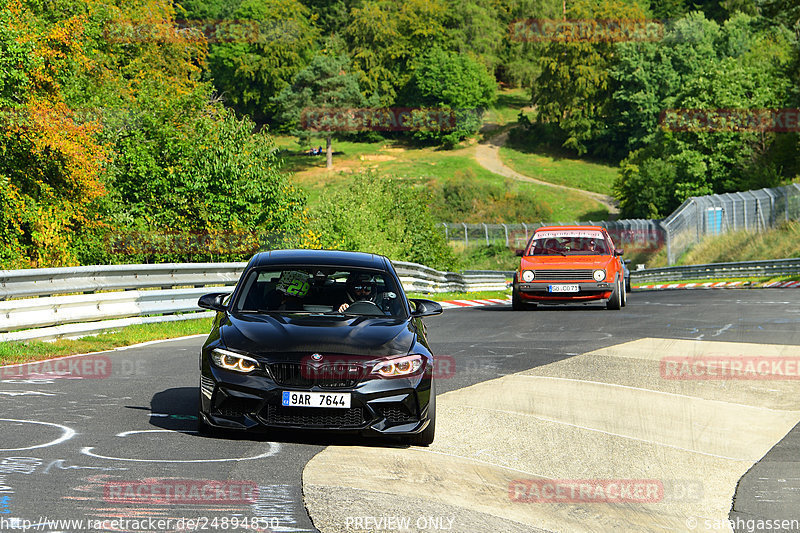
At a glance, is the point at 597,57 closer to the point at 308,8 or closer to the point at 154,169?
the point at 308,8

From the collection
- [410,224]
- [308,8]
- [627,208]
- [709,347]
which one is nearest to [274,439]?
[709,347]

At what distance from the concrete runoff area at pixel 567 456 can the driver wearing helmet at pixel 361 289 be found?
44.8 inches

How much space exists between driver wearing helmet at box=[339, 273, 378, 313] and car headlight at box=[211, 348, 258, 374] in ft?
4.83

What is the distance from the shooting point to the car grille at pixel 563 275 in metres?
21.2

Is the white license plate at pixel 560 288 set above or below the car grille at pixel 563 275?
below

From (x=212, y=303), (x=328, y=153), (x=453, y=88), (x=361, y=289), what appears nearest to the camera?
(x=212, y=303)

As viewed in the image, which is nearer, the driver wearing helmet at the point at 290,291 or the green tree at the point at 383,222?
the driver wearing helmet at the point at 290,291

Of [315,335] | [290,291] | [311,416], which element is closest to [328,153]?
[290,291]

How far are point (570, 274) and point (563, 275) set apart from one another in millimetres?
146

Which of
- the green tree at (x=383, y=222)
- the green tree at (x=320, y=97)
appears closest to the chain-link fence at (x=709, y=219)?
the green tree at (x=383, y=222)

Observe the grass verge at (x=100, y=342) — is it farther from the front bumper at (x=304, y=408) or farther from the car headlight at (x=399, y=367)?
the car headlight at (x=399, y=367)

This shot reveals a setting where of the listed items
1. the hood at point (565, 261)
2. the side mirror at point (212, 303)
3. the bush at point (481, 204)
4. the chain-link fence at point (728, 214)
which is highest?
the side mirror at point (212, 303)

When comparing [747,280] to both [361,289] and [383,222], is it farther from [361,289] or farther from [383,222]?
[361,289]

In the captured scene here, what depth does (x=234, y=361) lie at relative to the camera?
7.12 meters
